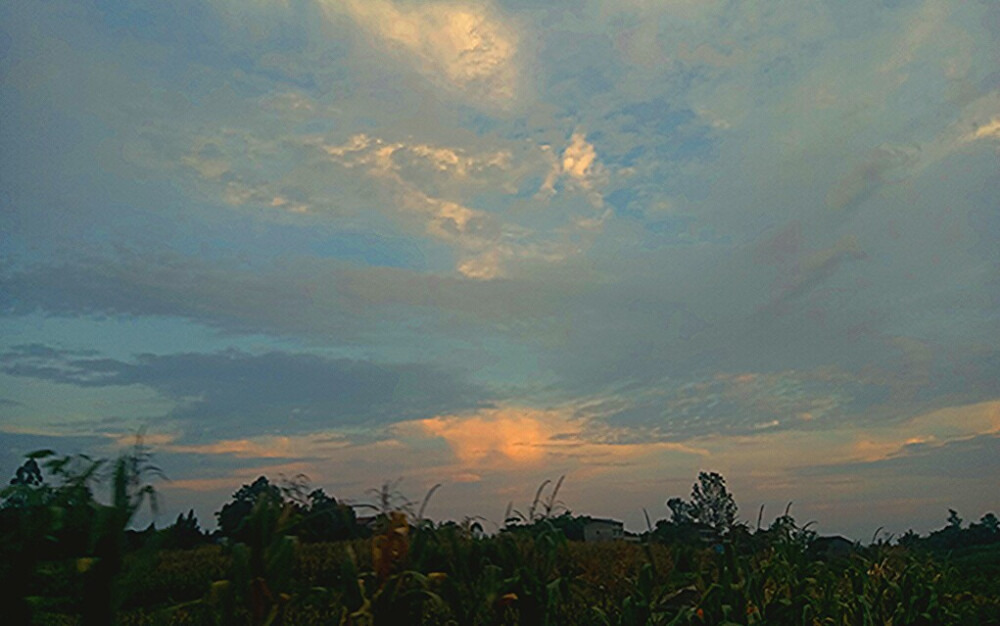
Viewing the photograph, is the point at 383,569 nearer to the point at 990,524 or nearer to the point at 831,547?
the point at 831,547

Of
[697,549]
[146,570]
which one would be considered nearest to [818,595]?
[697,549]

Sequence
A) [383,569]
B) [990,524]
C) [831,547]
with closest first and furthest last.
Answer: [383,569], [831,547], [990,524]

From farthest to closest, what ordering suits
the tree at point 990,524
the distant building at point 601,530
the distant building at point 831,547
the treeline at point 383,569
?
the tree at point 990,524, the distant building at point 601,530, the distant building at point 831,547, the treeline at point 383,569

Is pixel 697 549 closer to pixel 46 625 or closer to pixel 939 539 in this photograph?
pixel 46 625

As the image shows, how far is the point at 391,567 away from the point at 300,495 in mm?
456

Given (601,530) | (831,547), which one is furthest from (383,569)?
(601,530)

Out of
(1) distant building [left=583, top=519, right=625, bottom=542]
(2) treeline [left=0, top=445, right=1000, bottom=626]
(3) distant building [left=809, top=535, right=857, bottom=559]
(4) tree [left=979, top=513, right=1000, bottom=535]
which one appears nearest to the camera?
(2) treeline [left=0, top=445, right=1000, bottom=626]

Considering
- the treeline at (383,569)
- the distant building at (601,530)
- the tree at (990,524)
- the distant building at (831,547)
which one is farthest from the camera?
the tree at (990,524)

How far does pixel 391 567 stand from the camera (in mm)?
3135

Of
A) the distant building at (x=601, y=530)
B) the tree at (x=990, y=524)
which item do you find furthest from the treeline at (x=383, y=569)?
the tree at (x=990, y=524)

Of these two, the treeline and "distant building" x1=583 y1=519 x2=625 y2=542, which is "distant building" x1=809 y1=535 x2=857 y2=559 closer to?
the treeline

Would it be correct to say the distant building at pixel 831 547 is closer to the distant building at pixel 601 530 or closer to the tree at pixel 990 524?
the distant building at pixel 601 530

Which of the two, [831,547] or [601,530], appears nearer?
[831,547]

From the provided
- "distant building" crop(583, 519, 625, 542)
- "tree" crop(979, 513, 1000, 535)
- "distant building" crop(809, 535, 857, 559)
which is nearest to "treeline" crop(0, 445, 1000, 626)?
"distant building" crop(809, 535, 857, 559)
